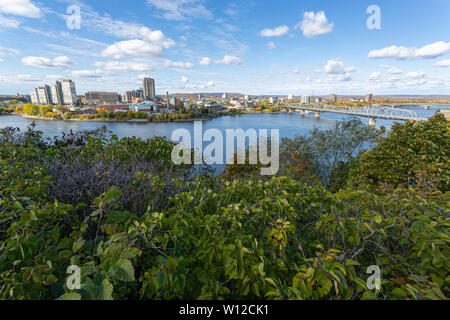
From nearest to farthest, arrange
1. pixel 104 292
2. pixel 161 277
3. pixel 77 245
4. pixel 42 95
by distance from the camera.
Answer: pixel 104 292 < pixel 161 277 < pixel 77 245 < pixel 42 95

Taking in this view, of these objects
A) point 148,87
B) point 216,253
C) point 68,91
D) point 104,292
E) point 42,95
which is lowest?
point 216,253

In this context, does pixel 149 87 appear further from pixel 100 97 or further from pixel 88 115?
pixel 88 115

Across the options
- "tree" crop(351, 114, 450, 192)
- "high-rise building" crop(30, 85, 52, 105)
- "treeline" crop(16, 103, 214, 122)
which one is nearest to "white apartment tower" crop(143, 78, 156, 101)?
"high-rise building" crop(30, 85, 52, 105)

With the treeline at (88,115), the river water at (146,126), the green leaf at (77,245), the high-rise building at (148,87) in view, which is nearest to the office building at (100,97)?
the high-rise building at (148,87)

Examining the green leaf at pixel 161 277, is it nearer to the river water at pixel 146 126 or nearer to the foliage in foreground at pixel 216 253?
the foliage in foreground at pixel 216 253

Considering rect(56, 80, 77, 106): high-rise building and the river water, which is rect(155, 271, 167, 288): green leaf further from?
rect(56, 80, 77, 106): high-rise building

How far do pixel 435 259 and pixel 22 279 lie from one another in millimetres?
1798

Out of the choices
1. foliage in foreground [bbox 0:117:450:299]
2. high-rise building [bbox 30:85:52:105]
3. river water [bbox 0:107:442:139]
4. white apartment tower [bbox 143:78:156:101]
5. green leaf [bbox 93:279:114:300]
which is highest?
white apartment tower [bbox 143:78:156:101]

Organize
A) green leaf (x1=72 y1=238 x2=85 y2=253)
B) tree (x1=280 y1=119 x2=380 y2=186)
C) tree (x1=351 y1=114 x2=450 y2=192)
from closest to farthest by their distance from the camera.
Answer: green leaf (x1=72 y1=238 x2=85 y2=253) → tree (x1=351 y1=114 x2=450 y2=192) → tree (x1=280 y1=119 x2=380 y2=186)

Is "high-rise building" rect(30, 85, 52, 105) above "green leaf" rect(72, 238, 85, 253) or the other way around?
above

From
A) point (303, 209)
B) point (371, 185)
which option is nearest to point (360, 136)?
point (371, 185)

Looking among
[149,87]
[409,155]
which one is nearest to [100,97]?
[149,87]
